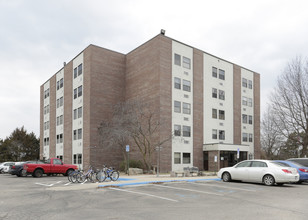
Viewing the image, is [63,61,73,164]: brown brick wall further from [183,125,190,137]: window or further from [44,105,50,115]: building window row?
[183,125,190,137]: window

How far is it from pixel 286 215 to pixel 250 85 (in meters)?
36.1

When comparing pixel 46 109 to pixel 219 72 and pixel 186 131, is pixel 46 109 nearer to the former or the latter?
pixel 186 131

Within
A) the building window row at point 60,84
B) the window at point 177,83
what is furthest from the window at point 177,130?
the building window row at point 60,84

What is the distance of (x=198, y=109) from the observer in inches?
1364

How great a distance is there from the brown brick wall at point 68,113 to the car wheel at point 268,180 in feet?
92.2

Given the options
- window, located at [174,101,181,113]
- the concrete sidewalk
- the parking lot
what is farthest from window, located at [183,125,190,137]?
the parking lot

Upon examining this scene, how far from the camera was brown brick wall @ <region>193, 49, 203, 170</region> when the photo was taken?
33906mm

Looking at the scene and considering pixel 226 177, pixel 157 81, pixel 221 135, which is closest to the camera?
pixel 226 177

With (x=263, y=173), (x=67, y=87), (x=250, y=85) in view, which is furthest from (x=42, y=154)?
(x=263, y=173)

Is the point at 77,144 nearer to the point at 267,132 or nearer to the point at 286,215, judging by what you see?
the point at 267,132

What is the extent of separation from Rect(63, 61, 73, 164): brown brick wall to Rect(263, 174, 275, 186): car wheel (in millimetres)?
28099

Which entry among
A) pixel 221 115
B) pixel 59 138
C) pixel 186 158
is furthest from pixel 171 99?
pixel 59 138

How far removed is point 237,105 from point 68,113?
74.3ft

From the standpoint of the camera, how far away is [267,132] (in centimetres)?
4603
